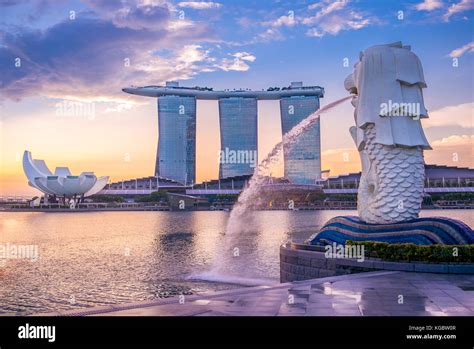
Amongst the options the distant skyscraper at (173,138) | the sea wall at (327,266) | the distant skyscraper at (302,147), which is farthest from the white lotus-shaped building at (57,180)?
the sea wall at (327,266)

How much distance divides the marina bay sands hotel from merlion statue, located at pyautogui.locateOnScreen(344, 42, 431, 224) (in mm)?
114758

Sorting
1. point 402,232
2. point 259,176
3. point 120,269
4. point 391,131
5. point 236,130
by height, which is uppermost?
point 236,130

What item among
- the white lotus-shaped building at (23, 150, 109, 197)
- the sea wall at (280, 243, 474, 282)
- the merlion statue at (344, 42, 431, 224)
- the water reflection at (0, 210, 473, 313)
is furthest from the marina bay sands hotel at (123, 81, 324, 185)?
the sea wall at (280, 243, 474, 282)

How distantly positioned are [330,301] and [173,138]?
129m

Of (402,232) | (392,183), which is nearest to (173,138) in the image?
(392,183)

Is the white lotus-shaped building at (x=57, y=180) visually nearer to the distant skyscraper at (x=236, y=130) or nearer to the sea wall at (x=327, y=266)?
the distant skyscraper at (x=236, y=130)

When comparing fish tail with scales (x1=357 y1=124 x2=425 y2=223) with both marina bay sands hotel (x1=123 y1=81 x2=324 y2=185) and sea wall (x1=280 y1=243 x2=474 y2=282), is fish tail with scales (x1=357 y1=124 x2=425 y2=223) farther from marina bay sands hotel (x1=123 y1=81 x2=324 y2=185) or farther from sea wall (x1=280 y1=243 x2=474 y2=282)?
marina bay sands hotel (x1=123 y1=81 x2=324 y2=185)

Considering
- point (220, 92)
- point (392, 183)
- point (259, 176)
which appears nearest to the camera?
point (392, 183)

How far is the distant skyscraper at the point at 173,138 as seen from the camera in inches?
5374

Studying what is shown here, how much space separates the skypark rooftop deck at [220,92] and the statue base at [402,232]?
12107 cm

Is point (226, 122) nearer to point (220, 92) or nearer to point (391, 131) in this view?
point (220, 92)

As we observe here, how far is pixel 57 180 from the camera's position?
333 feet
